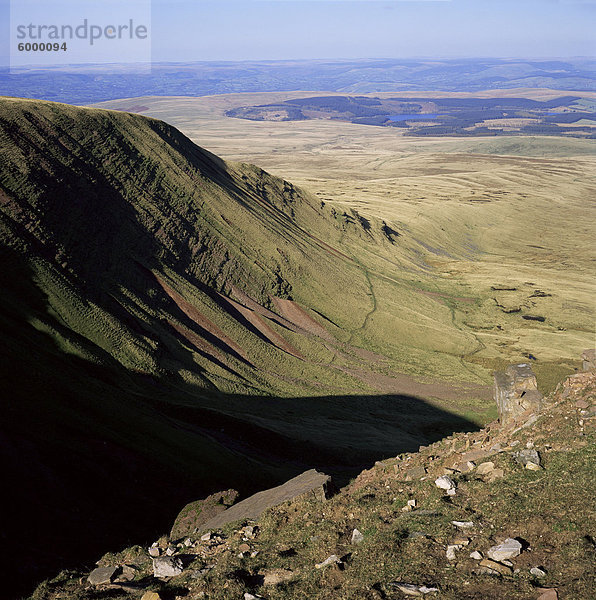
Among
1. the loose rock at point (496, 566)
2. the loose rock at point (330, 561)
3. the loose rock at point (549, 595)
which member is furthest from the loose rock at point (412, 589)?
the loose rock at point (549, 595)

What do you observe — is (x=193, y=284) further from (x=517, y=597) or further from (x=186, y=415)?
(x=517, y=597)

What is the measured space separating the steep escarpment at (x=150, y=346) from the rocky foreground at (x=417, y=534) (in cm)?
551

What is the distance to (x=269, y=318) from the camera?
248 feet

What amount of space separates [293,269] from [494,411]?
3875 centimetres

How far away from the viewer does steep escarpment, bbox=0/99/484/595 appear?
29.0m

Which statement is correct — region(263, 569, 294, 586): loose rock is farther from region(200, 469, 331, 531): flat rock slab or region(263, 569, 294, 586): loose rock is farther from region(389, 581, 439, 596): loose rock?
region(200, 469, 331, 531): flat rock slab

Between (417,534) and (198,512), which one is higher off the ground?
(417,534)

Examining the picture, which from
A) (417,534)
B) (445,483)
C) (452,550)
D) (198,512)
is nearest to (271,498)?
(198,512)

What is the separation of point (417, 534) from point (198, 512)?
44.0ft

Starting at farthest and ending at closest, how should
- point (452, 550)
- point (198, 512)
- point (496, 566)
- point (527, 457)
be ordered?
point (198, 512)
point (527, 457)
point (452, 550)
point (496, 566)

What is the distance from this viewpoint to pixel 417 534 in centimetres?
1823

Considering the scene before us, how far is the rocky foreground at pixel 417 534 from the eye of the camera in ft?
51.3

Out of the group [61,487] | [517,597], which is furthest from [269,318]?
[517,597]

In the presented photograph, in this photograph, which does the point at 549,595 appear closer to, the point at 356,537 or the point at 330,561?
the point at 330,561
